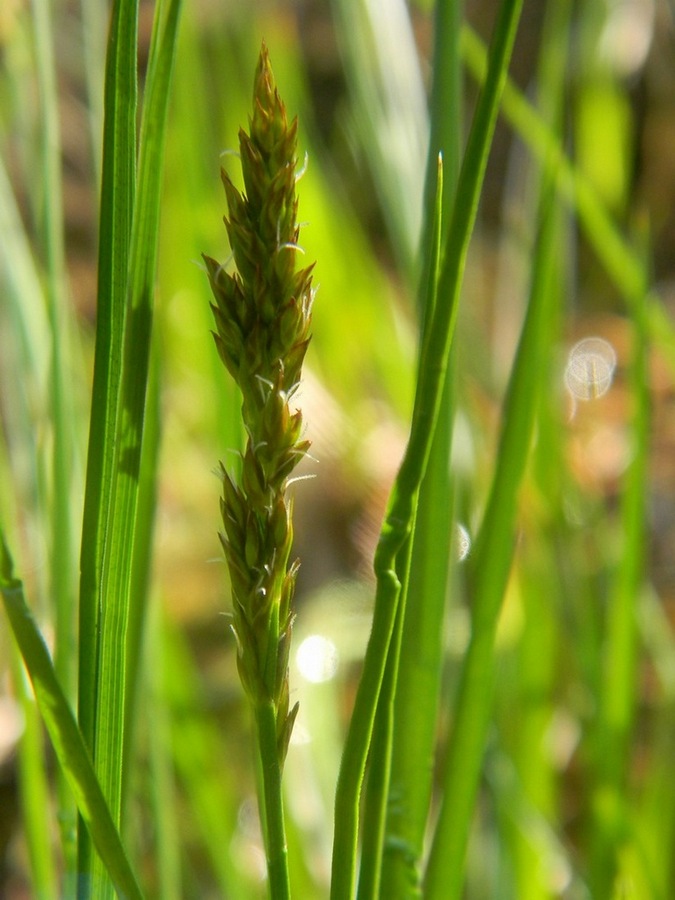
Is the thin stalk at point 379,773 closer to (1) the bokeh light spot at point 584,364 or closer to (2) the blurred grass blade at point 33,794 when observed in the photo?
(2) the blurred grass blade at point 33,794

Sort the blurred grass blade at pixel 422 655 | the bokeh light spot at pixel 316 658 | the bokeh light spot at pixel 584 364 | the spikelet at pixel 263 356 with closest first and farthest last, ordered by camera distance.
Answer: the spikelet at pixel 263 356, the blurred grass blade at pixel 422 655, the bokeh light spot at pixel 316 658, the bokeh light spot at pixel 584 364

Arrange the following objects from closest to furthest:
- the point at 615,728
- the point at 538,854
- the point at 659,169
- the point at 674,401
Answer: the point at 615,728 < the point at 538,854 < the point at 674,401 < the point at 659,169

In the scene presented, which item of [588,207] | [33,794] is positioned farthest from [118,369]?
[588,207]

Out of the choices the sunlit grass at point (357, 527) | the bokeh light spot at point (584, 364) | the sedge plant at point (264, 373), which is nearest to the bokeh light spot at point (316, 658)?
the sunlit grass at point (357, 527)

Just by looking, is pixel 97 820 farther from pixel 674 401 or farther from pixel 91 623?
pixel 674 401

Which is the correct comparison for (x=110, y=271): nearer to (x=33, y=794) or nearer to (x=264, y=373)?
(x=264, y=373)

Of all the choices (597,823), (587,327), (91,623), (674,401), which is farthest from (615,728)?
(587,327)

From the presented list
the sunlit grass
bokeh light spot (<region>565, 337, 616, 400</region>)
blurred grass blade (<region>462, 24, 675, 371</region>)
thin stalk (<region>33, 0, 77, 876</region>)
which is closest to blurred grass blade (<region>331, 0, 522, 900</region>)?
the sunlit grass
